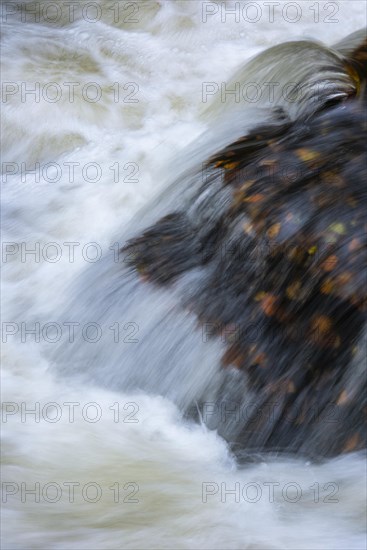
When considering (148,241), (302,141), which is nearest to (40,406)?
(148,241)

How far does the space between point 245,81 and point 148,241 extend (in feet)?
4.72

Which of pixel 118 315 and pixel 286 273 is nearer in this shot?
pixel 286 273

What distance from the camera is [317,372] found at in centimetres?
326

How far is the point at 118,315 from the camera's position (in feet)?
12.7

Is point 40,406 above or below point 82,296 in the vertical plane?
below

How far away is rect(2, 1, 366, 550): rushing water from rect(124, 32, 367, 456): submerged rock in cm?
13

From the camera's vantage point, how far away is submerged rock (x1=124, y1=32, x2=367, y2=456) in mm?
3236

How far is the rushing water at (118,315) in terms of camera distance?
316 cm

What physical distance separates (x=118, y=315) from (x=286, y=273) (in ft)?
2.91

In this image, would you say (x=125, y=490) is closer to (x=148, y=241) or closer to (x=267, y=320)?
(x=267, y=320)

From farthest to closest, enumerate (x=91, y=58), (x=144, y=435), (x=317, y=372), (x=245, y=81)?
(x=91, y=58)
(x=245, y=81)
(x=144, y=435)
(x=317, y=372)

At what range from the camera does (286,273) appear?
11.2 feet

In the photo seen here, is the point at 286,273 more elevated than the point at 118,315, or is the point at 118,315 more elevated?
the point at 286,273

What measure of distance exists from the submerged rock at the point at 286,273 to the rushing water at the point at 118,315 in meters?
0.13
